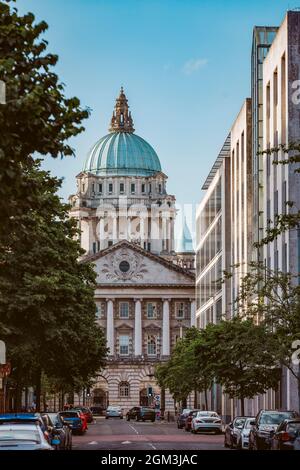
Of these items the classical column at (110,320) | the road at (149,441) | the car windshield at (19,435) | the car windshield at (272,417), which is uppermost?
the classical column at (110,320)

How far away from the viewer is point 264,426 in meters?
40.5

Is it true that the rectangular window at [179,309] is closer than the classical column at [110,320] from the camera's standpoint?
No

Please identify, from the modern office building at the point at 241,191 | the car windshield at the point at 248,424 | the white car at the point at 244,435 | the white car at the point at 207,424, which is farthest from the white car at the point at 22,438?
the modern office building at the point at 241,191

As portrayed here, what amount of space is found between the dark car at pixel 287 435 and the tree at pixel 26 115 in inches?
466

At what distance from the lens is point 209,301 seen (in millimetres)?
127062

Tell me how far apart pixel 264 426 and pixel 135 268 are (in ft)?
430

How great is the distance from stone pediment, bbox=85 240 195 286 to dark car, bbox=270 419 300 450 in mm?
136402

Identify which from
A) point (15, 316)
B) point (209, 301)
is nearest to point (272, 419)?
point (15, 316)

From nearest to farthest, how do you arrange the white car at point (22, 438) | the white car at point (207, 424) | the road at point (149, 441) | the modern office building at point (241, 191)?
the white car at point (22, 438)
the road at point (149, 441)
the white car at point (207, 424)
the modern office building at point (241, 191)

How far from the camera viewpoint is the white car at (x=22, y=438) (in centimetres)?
2647

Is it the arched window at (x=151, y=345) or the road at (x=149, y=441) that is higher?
the arched window at (x=151, y=345)

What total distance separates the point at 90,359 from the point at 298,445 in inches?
1365

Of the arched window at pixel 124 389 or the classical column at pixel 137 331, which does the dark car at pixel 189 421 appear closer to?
the arched window at pixel 124 389

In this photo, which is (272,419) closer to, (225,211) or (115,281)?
(225,211)
